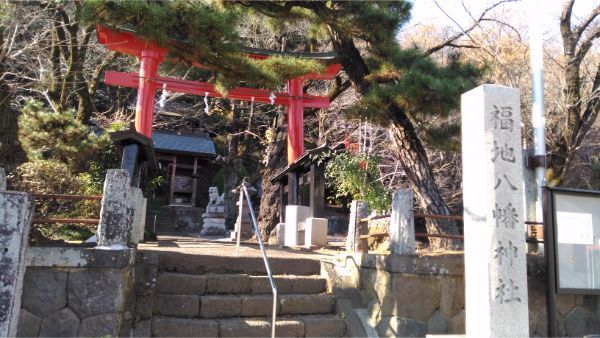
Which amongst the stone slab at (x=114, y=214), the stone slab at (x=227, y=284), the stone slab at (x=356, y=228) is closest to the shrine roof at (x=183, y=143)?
the stone slab at (x=356, y=228)

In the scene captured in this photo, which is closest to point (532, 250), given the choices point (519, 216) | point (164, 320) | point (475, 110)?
point (519, 216)

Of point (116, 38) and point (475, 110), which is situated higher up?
point (116, 38)

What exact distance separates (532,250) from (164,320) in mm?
4995

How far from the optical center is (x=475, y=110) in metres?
4.72

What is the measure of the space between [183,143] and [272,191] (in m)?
9.96

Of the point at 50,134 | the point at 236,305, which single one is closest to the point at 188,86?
the point at 50,134

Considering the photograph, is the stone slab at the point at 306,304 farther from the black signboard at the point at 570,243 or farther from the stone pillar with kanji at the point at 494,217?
the black signboard at the point at 570,243

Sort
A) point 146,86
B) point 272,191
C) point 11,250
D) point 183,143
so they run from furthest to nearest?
point 183,143 → point 272,191 → point 146,86 → point 11,250

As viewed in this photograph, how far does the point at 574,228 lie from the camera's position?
5484mm

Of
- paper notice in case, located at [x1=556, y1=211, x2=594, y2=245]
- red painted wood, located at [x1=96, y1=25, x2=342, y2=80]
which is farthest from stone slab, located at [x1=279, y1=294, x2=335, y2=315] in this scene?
red painted wood, located at [x1=96, y1=25, x2=342, y2=80]

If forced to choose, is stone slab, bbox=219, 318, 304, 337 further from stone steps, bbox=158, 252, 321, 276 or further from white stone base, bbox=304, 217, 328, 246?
white stone base, bbox=304, 217, 328, 246

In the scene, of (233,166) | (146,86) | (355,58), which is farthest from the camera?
(233,166)

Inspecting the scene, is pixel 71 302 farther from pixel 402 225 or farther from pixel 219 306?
pixel 402 225

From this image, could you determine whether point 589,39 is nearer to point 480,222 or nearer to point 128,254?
point 480,222
